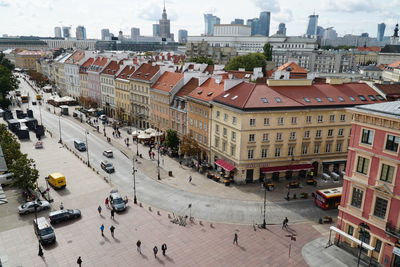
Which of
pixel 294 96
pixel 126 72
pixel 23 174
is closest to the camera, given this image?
pixel 23 174

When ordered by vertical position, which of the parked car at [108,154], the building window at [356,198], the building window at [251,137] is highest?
the building window at [251,137]

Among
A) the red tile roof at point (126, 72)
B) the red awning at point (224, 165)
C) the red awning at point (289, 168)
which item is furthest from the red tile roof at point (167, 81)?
the red awning at point (289, 168)

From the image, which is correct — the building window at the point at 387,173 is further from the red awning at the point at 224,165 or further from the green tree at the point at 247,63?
the green tree at the point at 247,63

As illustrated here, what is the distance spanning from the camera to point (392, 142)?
30.8 metres

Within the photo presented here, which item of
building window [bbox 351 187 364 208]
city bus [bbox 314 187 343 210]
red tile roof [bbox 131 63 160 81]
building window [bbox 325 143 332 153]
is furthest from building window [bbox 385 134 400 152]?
red tile roof [bbox 131 63 160 81]

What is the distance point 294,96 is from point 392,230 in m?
29.2

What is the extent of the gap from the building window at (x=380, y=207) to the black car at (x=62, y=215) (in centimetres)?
3408

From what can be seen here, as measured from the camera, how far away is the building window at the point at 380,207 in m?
31.8

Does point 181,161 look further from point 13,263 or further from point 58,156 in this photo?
point 13,263

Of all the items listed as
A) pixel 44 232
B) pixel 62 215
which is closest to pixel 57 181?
pixel 62 215

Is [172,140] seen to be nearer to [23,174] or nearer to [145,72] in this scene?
[23,174]

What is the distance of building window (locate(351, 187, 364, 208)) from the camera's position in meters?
34.2

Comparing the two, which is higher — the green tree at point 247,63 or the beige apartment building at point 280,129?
the green tree at point 247,63

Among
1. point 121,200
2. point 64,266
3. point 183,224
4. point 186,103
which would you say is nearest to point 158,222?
point 183,224
